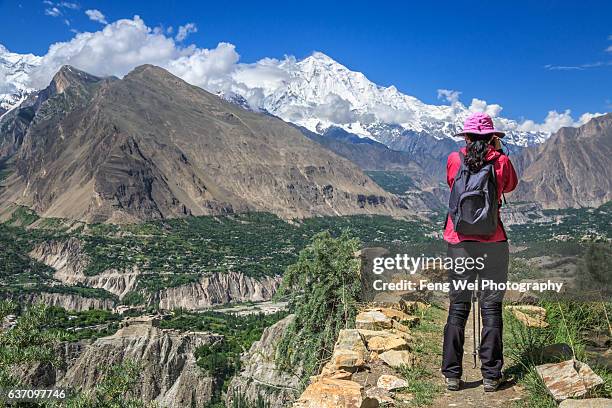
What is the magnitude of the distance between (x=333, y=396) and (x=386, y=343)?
2732mm

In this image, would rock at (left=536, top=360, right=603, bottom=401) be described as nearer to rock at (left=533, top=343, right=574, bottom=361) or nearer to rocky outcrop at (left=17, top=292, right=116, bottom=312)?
rock at (left=533, top=343, right=574, bottom=361)

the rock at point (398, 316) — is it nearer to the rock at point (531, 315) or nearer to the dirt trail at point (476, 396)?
the rock at point (531, 315)

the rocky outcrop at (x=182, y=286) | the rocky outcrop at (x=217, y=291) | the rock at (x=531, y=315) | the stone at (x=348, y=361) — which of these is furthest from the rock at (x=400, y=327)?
the rocky outcrop at (x=182, y=286)

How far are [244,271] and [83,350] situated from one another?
102944 mm

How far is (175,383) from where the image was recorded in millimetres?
50188

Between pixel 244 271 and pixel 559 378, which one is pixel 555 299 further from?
pixel 244 271

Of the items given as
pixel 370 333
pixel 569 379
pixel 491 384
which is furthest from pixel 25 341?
pixel 569 379

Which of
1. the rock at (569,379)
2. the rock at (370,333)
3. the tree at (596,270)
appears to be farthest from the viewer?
the rock at (370,333)

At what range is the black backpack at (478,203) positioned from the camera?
6289mm

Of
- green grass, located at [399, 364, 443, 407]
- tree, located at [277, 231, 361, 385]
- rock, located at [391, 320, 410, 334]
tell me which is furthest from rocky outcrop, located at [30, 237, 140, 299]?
green grass, located at [399, 364, 443, 407]

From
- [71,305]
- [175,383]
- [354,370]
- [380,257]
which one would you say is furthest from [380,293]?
[71,305]

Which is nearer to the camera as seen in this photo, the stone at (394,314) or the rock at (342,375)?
the rock at (342,375)

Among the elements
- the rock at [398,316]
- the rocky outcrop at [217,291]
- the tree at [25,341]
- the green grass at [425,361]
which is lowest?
the rocky outcrop at [217,291]

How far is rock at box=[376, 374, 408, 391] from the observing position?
6.84 meters
